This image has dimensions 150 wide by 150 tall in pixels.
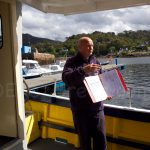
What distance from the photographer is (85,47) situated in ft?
10.9

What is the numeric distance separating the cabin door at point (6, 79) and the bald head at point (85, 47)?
1.12m

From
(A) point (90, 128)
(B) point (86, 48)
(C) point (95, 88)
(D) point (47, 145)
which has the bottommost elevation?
(D) point (47, 145)

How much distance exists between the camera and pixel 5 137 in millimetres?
4129

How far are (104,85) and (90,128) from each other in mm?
567

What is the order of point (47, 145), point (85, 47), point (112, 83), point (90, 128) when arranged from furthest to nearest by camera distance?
point (47, 145)
point (112, 83)
point (90, 128)
point (85, 47)

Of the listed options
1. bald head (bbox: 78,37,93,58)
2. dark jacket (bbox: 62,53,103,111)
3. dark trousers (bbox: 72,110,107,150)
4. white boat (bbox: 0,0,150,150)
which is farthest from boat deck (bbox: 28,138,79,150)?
bald head (bbox: 78,37,93,58)

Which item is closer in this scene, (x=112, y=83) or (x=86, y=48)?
(x=86, y=48)

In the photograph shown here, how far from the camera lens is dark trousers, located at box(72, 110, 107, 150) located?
339cm

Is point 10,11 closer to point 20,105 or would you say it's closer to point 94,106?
point 20,105

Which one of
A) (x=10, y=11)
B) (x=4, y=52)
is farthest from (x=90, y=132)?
(x=10, y=11)

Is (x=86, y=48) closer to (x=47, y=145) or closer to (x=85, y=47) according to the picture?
(x=85, y=47)

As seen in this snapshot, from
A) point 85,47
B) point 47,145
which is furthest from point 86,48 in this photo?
point 47,145

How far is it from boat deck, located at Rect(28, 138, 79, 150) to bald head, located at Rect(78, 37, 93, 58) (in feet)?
6.66

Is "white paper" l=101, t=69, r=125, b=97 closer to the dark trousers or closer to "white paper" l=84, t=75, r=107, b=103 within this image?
"white paper" l=84, t=75, r=107, b=103
